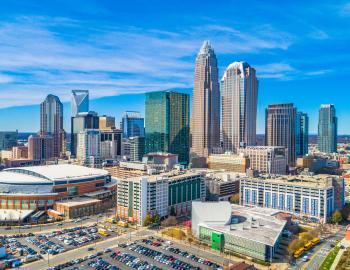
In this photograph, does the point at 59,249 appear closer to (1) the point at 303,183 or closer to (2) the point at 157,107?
(1) the point at 303,183

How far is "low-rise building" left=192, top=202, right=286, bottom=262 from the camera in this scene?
5701 centimetres

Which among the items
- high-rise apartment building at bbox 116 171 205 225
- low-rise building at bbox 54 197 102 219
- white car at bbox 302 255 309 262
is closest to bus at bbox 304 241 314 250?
white car at bbox 302 255 309 262

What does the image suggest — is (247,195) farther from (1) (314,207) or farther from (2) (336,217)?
(2) (336,217)

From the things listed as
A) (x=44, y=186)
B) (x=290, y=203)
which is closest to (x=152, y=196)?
(x=44, y=186)

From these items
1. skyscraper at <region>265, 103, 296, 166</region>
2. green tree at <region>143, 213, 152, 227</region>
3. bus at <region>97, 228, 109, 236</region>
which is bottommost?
bus at <region>97, 228, 109, 236</region>

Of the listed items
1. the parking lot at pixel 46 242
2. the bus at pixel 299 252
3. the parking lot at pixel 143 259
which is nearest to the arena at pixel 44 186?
the parking lot at pixel 46 242

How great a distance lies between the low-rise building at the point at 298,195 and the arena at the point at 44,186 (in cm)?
4316

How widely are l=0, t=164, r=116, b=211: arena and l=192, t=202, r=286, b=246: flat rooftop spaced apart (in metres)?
42.0

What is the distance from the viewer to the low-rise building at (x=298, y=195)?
266ft

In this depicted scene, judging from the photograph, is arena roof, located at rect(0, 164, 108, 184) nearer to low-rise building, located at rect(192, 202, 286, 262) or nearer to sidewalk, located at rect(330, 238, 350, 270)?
low-rise building, located at rect(192, 202, 286, 262)

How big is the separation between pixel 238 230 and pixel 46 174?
58862mm

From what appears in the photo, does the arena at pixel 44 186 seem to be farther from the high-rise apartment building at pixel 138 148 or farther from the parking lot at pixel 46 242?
the high-rise apartment building at pixel 138 148

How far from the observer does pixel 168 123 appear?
562 feet

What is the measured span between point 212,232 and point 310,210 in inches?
1292
